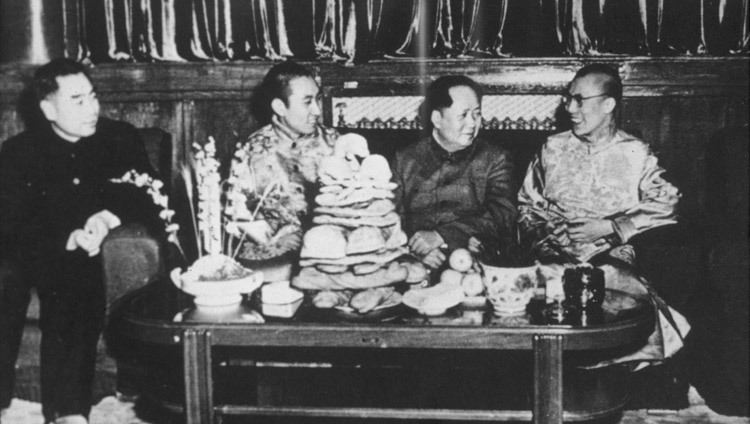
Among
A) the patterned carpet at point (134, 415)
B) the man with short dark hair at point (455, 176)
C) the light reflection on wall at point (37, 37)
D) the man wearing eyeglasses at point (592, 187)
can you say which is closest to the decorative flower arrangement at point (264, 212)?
the man with short dark hair at point (455, 176)

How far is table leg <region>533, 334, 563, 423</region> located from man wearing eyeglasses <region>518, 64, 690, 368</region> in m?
1.12

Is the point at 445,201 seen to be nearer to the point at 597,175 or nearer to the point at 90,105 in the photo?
the point at 597,175

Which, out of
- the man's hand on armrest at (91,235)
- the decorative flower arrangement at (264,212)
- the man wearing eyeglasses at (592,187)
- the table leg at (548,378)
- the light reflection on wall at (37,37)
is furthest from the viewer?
the light reflection on wall at (37,37)

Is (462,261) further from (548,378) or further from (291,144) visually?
(291,144)

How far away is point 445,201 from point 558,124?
2.88 ft

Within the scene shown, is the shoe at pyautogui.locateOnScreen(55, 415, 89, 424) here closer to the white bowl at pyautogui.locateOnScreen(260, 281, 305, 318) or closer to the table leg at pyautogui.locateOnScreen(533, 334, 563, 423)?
the white bowl at pyautogui.locateOnScreen(260, 281, 305, 318)

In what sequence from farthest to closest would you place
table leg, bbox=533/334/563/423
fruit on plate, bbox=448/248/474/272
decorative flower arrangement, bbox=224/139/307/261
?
decorative flower arrangement, bbox=224/139/307/261 < fruit on plate, bbox=448/248/474/272 < table leg, bbox=533/334/563/423

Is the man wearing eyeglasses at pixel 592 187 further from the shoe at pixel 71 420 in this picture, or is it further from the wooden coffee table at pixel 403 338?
the shoe at pixel 71 420

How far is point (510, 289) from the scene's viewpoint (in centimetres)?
236

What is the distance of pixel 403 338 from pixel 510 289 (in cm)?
40

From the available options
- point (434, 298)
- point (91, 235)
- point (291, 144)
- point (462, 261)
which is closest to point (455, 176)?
point (291, 144)

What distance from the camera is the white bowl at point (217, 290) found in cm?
242

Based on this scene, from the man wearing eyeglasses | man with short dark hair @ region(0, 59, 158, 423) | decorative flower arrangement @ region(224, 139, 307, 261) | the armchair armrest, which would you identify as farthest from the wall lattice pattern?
the armchair armrest

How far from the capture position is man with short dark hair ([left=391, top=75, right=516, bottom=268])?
3604 millimetres
